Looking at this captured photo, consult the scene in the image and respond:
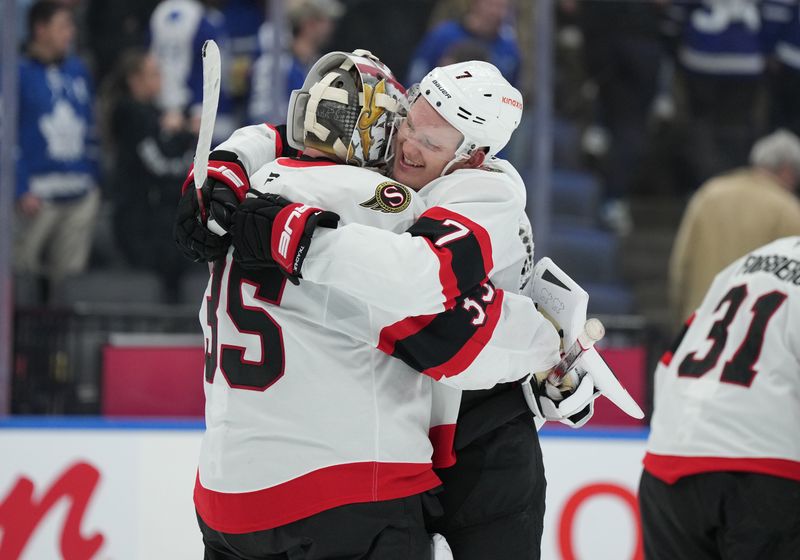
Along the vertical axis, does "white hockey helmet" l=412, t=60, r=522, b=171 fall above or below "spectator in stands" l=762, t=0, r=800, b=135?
above

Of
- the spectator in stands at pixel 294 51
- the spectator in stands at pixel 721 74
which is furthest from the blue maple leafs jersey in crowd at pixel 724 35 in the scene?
the spectator in stands at pixel 294 51

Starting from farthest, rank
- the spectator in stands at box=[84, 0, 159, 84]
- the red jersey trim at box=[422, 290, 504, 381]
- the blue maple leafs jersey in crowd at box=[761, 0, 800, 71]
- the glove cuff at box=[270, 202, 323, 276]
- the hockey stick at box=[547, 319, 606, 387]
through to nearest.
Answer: the blue maple leafs jersey in crowd at box=[761, 0, 800, 71]
the spectator in stands at box=[84, 0, 159, 84]
the hockey stick at box=[547, 319, 606, 387]
the red jersey trim at box=[422, 290, 504, 381]
the glove cuff at box=[270, 202, 323, 276]

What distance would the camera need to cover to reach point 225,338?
6.47ft

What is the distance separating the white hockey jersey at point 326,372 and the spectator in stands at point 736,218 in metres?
2.80

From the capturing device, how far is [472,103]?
2029 mm

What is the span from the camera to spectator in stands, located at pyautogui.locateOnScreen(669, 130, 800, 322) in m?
4.49

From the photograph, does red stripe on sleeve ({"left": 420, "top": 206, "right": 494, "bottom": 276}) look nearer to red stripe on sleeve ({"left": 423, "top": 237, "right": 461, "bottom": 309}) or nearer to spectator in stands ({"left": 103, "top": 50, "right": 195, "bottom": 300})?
red stripe on sleeve ({"left": 423, "top": 237, "right": 461, "bottom": 309})

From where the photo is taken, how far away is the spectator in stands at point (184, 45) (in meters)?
5.04

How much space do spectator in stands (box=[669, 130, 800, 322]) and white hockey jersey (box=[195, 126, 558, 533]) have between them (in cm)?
280

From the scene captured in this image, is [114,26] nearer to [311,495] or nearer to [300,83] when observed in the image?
[300,83]

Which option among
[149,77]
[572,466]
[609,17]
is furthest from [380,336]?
[609,17]

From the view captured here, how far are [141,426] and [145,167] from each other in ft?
4.77

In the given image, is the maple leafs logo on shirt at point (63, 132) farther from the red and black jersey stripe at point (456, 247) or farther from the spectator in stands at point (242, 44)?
the red and black jersey stripe at point (456, 247)

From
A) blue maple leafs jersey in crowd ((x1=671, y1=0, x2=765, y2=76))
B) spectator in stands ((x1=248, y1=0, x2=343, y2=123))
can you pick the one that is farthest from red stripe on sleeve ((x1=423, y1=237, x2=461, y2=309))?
blue maple leafs jersey in crowd ((x1=671, y1=0, x2=765, y2=76))
